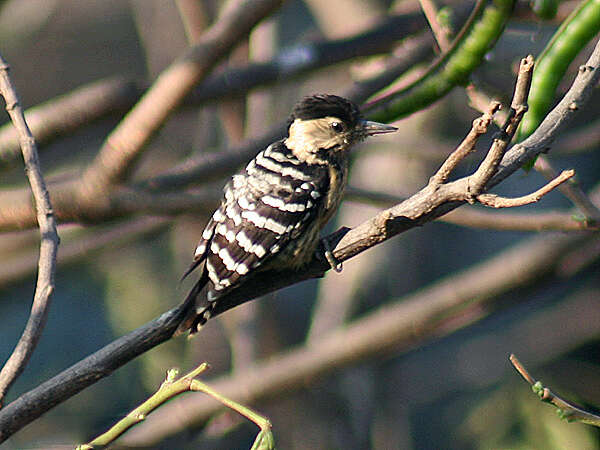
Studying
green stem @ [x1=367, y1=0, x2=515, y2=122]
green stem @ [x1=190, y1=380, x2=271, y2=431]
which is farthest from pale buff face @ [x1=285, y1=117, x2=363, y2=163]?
green stem @ [x1=190, y1=380, x2=271, y2=431]

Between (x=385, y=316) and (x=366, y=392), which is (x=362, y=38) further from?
(x=366, y=392)

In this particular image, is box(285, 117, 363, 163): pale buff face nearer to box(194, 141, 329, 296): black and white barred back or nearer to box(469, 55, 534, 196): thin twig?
box(194, 141, 329, 296): black and white barred back

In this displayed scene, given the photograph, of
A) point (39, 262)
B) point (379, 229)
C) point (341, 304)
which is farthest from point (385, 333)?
point (39, 262)

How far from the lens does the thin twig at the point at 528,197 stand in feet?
6.43

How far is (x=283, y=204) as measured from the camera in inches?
123

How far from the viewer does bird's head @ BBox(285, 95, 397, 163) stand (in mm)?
3400

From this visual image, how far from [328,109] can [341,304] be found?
2043 millimetres

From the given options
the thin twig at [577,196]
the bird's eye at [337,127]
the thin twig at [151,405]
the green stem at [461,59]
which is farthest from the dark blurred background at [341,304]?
the thin twig at [151,405]

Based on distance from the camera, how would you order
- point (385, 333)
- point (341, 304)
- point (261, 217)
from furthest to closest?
point (341, 304)
point (385, 333)
point (261, 217)

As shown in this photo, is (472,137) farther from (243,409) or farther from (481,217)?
(481,217)

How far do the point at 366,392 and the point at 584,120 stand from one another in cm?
311

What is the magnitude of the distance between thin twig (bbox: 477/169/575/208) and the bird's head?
49.9 inches

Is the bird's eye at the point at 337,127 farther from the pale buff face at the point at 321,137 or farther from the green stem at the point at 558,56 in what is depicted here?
the green stem at the point at 558,56

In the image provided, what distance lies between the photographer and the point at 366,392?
5.26 metres
